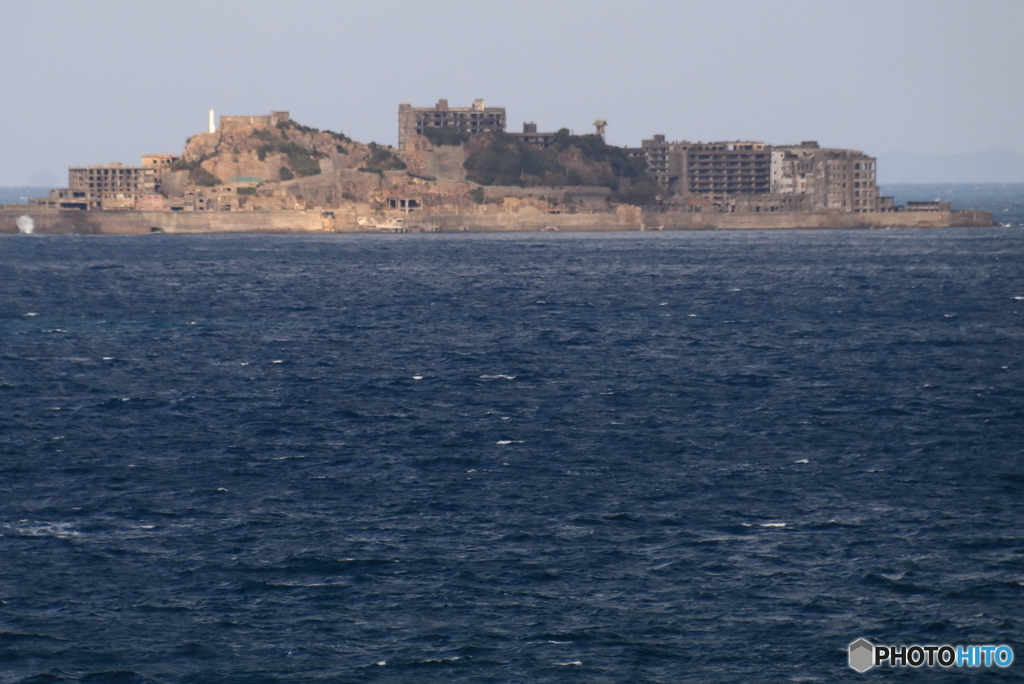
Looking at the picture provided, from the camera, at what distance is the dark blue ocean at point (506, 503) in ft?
93.7

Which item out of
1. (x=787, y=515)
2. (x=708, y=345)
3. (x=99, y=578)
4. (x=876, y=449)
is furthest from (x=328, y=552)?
(x=708, y=345)

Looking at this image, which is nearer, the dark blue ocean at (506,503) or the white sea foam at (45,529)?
the dark blue ocean at (506,503)

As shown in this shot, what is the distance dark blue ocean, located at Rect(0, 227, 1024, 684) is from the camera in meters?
28.5

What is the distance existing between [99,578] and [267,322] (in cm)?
6293

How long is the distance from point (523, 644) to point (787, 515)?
40.4 feet

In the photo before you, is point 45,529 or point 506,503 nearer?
point 45,529

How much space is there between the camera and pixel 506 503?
130 feet

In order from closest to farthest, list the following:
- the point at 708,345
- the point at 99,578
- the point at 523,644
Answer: the point at 523,644 < the point at 99,578 < the point at 708,345

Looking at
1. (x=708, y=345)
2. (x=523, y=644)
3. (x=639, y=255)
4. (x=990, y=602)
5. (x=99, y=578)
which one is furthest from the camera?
(x=639, y=255)

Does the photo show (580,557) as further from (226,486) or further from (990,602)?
(226,486)

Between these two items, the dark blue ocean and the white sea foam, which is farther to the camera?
the white sea foam

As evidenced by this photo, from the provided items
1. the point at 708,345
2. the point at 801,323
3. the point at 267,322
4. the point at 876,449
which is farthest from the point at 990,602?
the point at 267,322

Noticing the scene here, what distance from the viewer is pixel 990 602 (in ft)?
99.9

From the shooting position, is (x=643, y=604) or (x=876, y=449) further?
(x=876, y=449)
